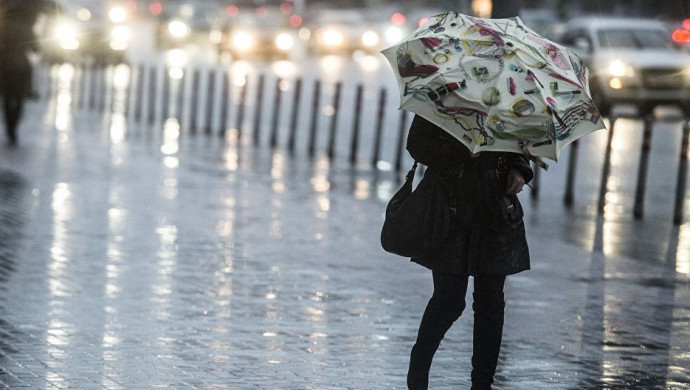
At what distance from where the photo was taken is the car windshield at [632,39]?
103 ft

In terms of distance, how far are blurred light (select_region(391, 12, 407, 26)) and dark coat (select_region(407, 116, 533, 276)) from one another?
4944cm

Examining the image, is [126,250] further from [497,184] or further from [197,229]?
[497,184]

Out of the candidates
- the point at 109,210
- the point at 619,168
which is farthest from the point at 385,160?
the point at 109,210

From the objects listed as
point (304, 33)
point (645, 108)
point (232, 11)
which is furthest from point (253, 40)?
point (645, 108)

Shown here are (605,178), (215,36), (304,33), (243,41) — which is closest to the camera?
(605,178)

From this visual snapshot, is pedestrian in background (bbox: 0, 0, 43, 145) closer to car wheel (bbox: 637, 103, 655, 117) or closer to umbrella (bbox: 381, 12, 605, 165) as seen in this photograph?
umbrella (bbox: 381, 12, 605, 165)

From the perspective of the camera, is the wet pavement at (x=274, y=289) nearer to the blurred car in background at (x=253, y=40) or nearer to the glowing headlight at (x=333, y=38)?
the blurred car in background at (x=253, y=40)

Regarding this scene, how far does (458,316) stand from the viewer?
682 centimetres

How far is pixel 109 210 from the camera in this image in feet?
44.0

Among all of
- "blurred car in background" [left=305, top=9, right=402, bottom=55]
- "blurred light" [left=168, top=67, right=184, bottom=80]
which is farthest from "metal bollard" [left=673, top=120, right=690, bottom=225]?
"blurred car in background" [left=305, top=9, right=402, bottom=55]

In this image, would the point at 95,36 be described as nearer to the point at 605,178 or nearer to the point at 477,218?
the point at 605,178

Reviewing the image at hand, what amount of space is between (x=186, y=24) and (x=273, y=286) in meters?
38.8

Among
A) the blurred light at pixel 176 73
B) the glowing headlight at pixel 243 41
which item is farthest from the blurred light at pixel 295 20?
the blurred light at pixel 176 73

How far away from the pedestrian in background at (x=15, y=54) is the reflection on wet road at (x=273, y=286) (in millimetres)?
859
